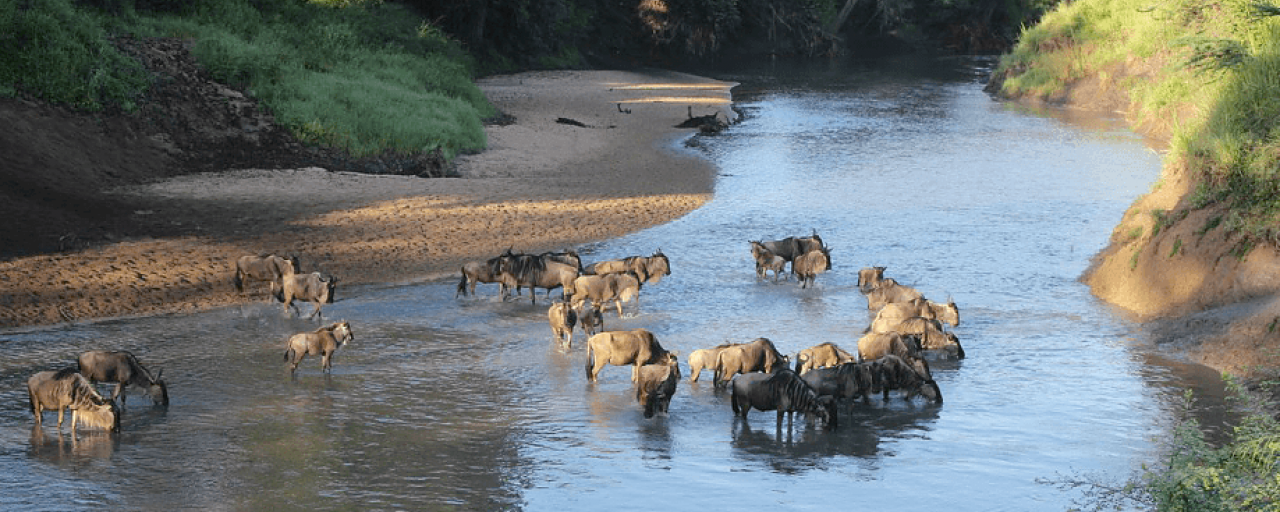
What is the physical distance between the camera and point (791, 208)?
31109 mm

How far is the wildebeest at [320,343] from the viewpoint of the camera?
16.4m

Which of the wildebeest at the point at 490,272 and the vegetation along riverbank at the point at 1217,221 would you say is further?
the wildebeest at the point at 490,272

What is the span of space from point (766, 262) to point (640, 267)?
2612 millimetres

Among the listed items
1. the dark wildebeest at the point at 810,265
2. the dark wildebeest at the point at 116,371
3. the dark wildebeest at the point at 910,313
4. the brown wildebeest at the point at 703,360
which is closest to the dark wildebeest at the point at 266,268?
the dark wildebeest at the point at 116,371

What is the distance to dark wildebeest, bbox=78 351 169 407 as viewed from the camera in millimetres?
14758

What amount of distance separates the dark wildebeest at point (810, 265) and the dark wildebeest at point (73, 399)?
11.6 m

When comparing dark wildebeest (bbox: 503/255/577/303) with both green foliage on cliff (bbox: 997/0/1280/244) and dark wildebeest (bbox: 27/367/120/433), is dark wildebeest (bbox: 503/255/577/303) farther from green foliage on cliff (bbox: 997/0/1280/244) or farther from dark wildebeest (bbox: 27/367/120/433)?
green foliage on cliff (bbox: 997/0/1280/244)

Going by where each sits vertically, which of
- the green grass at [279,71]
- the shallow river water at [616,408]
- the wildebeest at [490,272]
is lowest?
the shallow river water at [616,408]

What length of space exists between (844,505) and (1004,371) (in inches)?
218

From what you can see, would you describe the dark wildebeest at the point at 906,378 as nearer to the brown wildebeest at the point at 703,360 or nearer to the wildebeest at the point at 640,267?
the brown wildebeest at the point at 703,360

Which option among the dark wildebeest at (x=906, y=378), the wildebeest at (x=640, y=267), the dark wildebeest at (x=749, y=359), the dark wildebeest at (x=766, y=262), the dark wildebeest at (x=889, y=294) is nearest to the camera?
the dark wildebeest at (x=906, y=378)

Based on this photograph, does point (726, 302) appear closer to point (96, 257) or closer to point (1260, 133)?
point (1260, 133)

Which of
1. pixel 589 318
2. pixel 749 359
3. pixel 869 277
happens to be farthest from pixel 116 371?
pixel 869 277

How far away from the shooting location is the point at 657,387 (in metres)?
14.9
